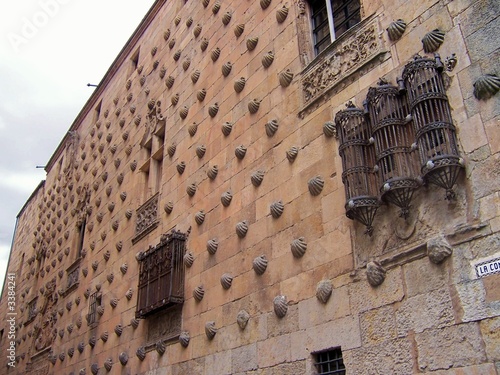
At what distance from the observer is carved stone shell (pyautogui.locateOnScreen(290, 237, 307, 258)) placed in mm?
5832

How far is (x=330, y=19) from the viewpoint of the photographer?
6.82 meters

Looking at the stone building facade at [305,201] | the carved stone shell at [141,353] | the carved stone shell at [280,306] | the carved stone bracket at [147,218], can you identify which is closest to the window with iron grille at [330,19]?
the stone building facade at [305,201]

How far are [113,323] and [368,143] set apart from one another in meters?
6.78

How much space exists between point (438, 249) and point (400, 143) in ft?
3.39

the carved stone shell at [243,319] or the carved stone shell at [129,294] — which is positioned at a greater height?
the carved stone shell at [129,294]

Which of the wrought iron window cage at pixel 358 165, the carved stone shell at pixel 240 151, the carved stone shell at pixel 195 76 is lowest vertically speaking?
the wrought iron window cage at pixel 358 165

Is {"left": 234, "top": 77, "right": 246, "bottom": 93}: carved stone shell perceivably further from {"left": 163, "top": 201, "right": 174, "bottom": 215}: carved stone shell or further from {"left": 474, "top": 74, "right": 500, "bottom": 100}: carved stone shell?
{"left": 474, "top": 74, "right": 500, "bottom": 100}: carved stone shell

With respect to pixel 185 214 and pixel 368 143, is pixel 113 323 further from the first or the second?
pixel 368 143

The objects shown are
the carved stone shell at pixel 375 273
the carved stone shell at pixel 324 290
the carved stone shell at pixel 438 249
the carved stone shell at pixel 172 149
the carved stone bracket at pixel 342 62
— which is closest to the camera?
the carved stone shell at pixel 438 249

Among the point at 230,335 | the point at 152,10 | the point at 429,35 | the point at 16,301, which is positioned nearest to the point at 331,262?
the point at 230,335

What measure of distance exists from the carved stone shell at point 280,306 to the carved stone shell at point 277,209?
3.27 ft

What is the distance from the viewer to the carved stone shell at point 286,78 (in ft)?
22.9

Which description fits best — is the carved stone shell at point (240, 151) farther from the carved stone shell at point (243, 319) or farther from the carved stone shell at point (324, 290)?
the carved stone shell at point (324, 290)

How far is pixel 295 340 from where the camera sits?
18.3ft
